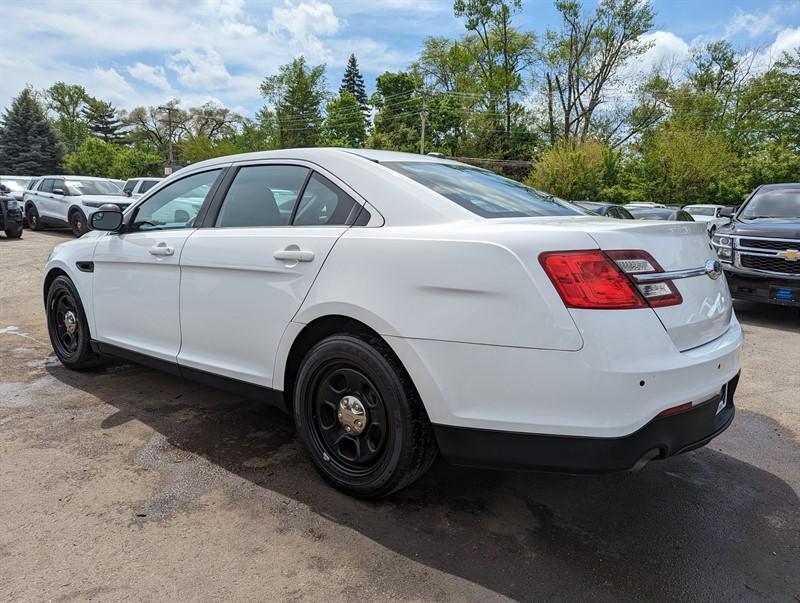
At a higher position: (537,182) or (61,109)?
(61,109)

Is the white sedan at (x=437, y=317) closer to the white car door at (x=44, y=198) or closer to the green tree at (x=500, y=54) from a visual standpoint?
the white car door at (x=44, y=198)

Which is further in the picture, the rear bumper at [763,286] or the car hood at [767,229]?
the car hood at [767,229]

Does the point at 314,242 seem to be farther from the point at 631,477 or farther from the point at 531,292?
the point at 631,477

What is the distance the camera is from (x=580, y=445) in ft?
6.81

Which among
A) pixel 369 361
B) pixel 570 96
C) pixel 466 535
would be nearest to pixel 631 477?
pixel 466 535

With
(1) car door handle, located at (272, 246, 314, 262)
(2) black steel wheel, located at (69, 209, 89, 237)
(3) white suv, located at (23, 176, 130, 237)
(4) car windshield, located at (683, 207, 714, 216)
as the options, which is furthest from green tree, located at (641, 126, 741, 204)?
(1) car door handle, located at (272, 246, 314, 262)

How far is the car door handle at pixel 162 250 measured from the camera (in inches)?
134

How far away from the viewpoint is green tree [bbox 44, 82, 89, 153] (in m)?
71.3

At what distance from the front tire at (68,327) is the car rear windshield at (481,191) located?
283cm

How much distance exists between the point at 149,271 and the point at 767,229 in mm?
6966

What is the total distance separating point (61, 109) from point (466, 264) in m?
85.9

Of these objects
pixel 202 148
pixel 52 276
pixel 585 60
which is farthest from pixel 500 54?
pixel 52 276

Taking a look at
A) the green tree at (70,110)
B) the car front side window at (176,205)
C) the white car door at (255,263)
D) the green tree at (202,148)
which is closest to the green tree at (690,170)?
the car front side window at (176,205)

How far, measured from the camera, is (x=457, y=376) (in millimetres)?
2223
